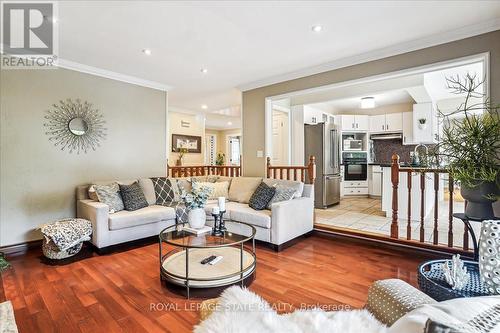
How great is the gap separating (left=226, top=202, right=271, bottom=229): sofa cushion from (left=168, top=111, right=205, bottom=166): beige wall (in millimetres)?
3996

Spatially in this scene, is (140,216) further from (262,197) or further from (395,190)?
(395,190)

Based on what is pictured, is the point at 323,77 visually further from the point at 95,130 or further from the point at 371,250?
the point at 95,130

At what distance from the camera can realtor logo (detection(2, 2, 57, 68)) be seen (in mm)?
2450

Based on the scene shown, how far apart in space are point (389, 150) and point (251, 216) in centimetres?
529

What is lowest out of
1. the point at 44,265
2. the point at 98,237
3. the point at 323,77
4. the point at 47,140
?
the point at 44,265

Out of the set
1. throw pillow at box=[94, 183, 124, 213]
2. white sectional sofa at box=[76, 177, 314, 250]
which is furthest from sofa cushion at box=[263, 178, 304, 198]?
throw pillow at box=[94, 183, 124, 213]

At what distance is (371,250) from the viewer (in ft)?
10.9

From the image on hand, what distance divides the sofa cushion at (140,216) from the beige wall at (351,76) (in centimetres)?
185

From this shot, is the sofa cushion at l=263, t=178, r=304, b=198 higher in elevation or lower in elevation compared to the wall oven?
lower

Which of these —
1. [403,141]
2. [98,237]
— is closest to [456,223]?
[403,141]

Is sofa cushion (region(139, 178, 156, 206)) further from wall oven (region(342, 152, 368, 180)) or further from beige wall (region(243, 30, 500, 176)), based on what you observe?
wall oven (region(342, 152, 368, 180))

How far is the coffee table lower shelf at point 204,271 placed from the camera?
2.23 metres

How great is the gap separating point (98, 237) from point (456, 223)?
17.9 feet

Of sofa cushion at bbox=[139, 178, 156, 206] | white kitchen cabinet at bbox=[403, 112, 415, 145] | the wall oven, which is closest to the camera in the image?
sofa cushion at bbox=[139, 178, 156, 206]
